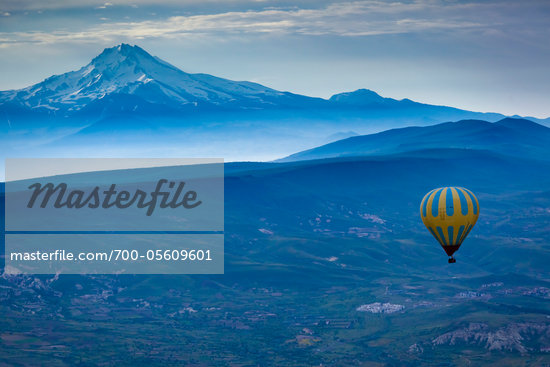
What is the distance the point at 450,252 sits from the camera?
7805 inches

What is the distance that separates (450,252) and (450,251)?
140 cm

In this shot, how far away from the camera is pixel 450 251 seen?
→ 7859 inches
